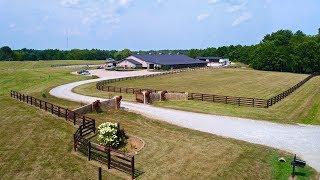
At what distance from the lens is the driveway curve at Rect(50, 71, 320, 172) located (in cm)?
2594

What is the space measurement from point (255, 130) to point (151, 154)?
35.2 ft

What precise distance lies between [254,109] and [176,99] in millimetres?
10100

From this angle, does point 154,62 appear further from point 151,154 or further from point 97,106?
point 151,154

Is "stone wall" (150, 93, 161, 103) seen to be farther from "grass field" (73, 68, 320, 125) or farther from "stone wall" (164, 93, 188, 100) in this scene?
"grass field" (73, 68, 320, 125)

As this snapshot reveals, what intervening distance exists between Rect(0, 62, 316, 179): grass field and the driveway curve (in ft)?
5.10

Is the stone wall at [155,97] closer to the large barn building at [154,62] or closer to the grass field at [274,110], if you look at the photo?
the grass field at [274,110]

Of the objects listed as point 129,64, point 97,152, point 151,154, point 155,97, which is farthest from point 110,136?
point 129,64

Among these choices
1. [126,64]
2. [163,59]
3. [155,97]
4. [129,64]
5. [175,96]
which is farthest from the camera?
[163,59]

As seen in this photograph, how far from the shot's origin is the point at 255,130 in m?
31.0

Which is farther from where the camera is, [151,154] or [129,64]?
→ [129,64]

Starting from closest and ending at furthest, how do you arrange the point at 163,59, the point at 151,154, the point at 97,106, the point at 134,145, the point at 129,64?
1. the point at 151,154
2. the point at 134,145
3. the point at 97,106
4. the point at 129,64
5. the point at 163,59

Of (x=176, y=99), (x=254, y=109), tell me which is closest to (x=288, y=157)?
(x=254, y=109)

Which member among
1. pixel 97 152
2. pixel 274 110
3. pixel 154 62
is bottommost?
pixel 97 152

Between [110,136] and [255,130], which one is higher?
[110,136]
